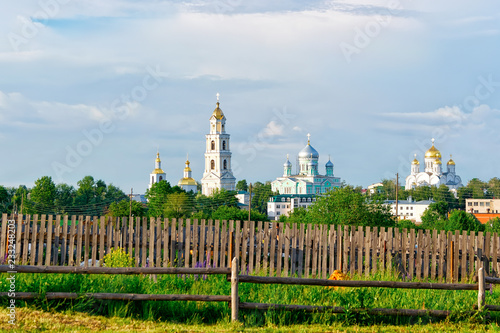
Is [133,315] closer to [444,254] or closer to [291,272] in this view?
[291,272]

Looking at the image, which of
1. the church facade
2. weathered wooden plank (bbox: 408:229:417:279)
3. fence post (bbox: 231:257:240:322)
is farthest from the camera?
the church facade

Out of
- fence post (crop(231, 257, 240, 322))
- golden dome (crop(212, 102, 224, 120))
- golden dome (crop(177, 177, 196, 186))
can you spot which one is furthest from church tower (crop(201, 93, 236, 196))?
fence post (crop(231, 257, 240, 322))

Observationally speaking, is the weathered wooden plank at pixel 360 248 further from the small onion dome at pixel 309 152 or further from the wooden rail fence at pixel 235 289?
the small onion dome at pixel 309 152

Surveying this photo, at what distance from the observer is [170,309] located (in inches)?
364

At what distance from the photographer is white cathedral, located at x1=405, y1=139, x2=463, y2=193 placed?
157000mm

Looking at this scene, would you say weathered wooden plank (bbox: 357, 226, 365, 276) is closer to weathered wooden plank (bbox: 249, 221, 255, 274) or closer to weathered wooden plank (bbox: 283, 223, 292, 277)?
weathered wooden plank (bbox: 283, 223, 292, 277)

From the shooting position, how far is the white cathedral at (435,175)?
157m

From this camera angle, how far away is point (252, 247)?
44.6 feet

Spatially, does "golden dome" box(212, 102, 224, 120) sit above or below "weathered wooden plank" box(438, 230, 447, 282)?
above

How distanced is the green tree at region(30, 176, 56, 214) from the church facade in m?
86.8

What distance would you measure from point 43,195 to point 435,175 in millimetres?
103620

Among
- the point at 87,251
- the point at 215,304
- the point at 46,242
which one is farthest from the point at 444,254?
the point at 46,242

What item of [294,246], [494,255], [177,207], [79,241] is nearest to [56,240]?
[79,241]

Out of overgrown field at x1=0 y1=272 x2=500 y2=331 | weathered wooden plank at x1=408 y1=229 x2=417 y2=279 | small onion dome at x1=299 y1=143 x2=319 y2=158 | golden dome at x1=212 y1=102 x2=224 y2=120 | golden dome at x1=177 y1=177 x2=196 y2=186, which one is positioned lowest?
overgrown field at x1=0 y1=272 x2=500 y2=331
